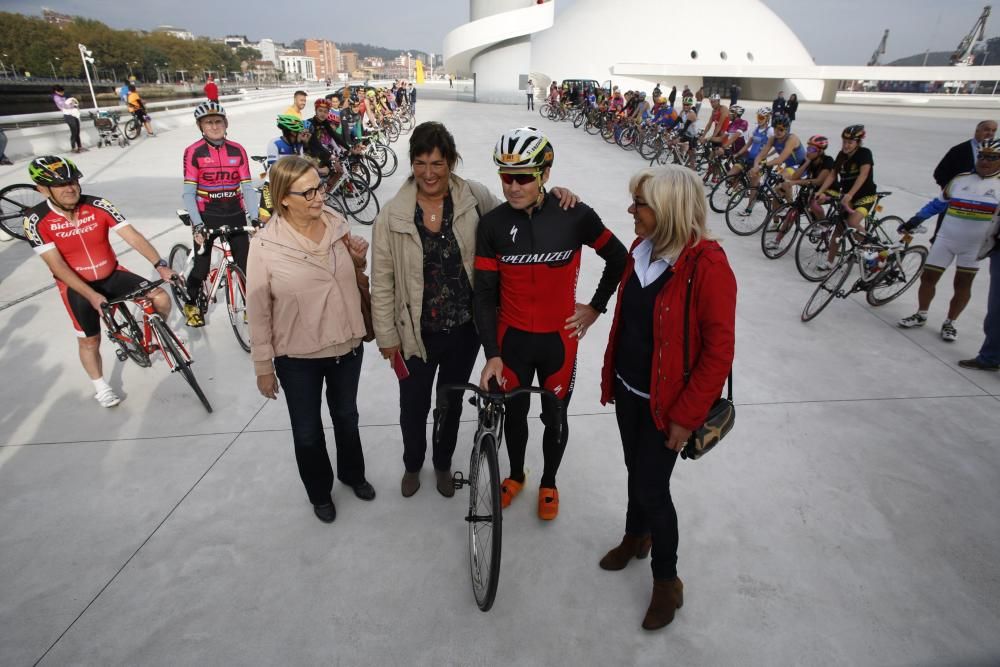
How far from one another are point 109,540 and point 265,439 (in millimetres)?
1048

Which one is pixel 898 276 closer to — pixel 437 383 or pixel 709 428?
pixel 709 428

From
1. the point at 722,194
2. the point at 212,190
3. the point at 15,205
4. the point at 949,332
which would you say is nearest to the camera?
the point at 212,190

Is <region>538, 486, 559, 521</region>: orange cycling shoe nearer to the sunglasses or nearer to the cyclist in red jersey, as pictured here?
the sunglasses

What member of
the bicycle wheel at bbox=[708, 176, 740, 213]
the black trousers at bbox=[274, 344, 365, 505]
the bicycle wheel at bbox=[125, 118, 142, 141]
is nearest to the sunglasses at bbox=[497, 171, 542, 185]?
the black trousers at bbox=[274, 344, 365, 505]

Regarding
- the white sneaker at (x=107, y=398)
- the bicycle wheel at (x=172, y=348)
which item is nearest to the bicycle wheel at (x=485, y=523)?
the bicycle wheel at (x=172, y=348)

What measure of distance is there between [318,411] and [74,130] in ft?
56.4

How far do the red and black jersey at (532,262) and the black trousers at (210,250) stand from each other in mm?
3338

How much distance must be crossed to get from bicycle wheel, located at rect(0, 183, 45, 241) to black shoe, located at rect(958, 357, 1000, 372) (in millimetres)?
11797

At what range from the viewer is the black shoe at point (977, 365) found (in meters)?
4.46

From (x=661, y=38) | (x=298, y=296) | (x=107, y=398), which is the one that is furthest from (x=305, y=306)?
(x=661, y=38)

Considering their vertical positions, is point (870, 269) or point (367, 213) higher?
point (870, 269)

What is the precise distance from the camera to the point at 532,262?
2344 millimetres

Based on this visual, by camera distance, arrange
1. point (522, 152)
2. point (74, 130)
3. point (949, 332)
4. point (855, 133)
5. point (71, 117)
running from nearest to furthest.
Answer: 1. point (522, 152)
2. point (949, 332)
3. point (855, 133)
4. point (71, 117)
5. point (74, 130)

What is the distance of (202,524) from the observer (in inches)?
115
